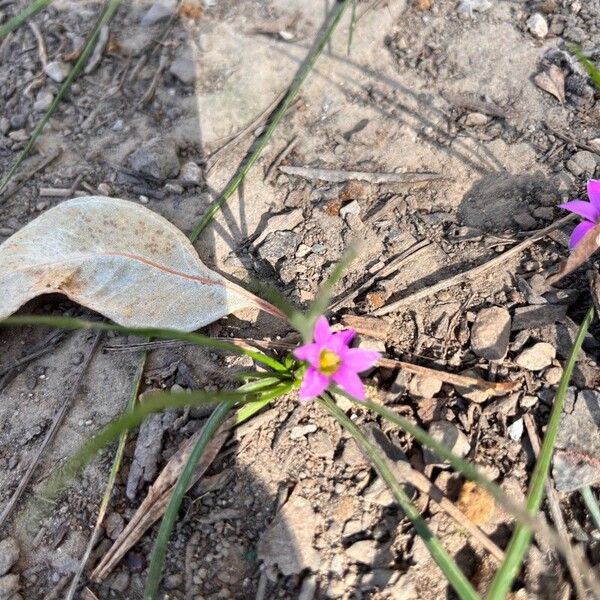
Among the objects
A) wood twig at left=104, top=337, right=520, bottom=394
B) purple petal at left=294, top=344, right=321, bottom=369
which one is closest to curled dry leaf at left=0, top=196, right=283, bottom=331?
wood twig at left=104, top=337, right=520, bottom=394

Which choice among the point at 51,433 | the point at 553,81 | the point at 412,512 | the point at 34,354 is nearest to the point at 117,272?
the point at 34,354

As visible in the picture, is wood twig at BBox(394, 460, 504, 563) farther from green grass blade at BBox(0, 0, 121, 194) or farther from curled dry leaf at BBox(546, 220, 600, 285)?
green grass blade at BBox(0, 0, 121, 194)

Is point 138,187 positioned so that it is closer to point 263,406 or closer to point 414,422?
point 263,406

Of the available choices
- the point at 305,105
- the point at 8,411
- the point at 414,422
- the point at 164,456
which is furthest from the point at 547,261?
the point at 8,411

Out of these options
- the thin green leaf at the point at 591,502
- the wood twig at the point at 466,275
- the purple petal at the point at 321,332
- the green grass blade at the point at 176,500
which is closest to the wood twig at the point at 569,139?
the wood twig at the point at 466,275

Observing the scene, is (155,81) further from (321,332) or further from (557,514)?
(557,514)

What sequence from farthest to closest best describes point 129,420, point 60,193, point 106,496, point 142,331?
1. point 60,193
2. point 106,496
3. point 142,331
4. point 129,420

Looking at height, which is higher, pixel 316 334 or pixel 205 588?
pixel 316 334
